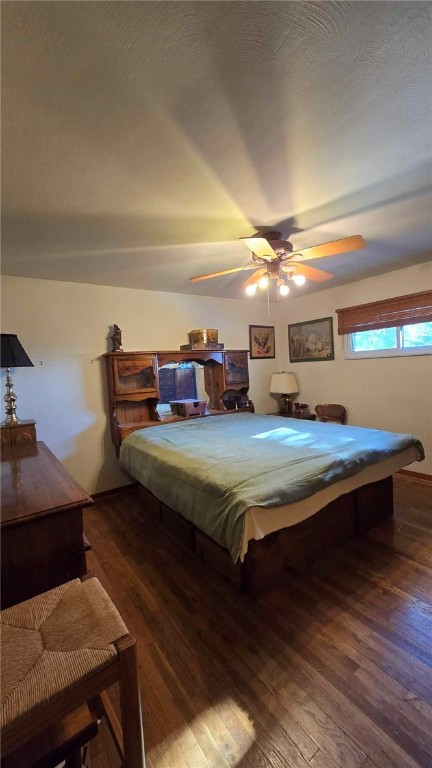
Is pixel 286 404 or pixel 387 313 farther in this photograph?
pixel 286 404

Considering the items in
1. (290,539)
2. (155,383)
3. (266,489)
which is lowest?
(290,539)

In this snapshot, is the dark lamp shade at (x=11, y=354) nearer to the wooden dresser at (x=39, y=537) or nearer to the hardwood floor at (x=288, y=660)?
the wooden dresser at (x=39, y=537)

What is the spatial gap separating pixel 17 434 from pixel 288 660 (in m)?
2.29

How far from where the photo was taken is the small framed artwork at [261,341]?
4531mm

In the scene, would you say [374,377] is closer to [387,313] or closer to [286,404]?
[387,313]

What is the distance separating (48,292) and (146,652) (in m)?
2.98

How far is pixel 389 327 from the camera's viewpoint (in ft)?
11.1

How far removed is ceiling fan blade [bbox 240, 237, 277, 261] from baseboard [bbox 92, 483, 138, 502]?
8.94ft

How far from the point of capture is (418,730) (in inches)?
41.3

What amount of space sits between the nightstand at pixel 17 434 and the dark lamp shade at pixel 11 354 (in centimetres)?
47

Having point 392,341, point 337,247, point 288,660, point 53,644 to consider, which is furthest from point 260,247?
point 392,341

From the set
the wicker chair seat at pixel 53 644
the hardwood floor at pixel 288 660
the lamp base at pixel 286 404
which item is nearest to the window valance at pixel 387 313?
the lamp base at pixel 286 404

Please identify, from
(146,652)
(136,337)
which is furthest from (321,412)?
(146,652)

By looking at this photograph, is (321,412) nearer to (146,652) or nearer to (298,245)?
(298,245)
